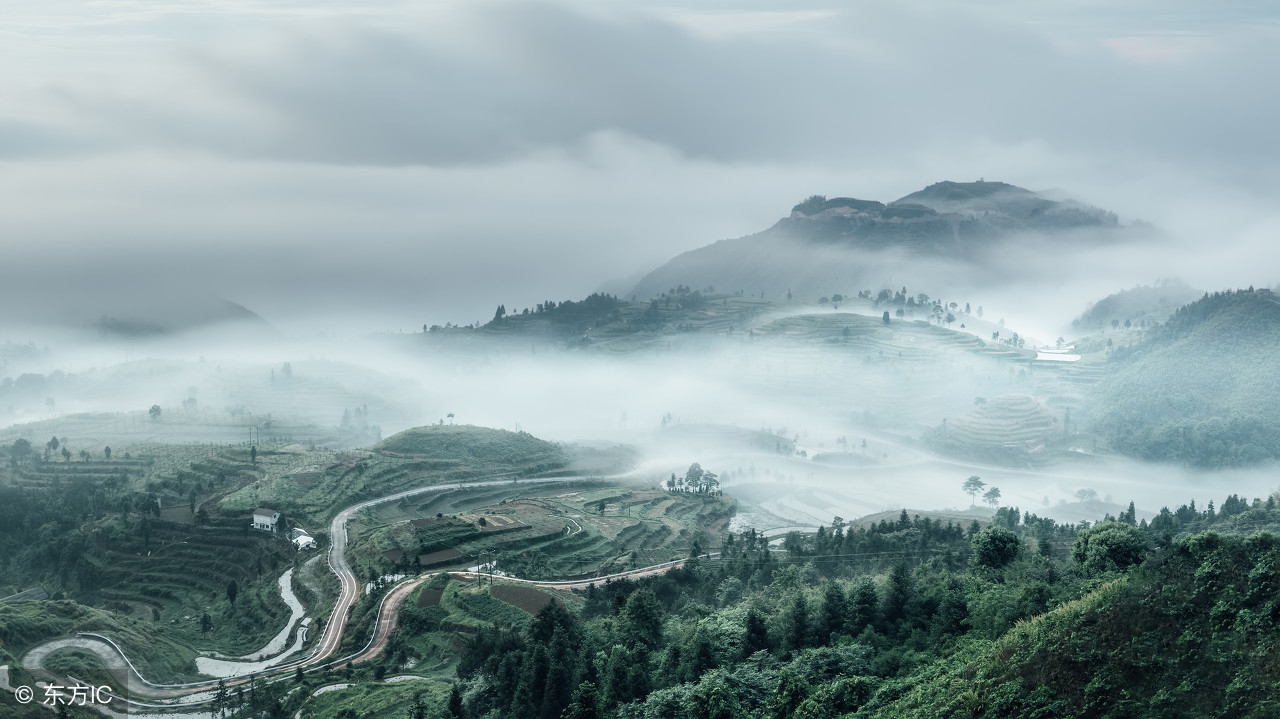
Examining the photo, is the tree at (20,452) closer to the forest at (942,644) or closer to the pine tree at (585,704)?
the forest at (942,644)

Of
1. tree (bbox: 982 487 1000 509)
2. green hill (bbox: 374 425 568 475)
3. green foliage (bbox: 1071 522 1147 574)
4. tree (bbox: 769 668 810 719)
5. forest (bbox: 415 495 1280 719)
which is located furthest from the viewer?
tree (bbox: 982 487 1000 509)

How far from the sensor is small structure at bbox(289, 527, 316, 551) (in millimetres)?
82812

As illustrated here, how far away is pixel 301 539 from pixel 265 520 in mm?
5517

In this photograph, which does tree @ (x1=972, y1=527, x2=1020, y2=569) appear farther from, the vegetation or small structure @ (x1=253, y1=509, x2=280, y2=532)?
small structure @ (x1=253, y1=509, x2=280, y2=532)

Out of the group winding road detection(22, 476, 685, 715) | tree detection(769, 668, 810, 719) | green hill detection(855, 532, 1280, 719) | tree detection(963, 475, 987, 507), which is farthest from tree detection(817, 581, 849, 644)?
tree detection(963, 475, 987, 507)

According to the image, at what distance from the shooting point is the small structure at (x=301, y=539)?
82.8 metres

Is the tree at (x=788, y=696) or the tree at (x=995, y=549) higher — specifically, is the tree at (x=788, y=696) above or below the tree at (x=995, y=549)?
below

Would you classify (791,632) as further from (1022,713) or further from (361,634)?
(361,634)

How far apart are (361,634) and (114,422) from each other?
10808 centimetres

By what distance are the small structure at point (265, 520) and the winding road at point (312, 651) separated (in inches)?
303

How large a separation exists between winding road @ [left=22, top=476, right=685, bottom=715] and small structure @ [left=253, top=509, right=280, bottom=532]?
303 inches

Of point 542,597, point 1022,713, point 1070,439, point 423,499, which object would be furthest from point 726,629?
point 1070,439

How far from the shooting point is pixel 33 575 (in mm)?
85750

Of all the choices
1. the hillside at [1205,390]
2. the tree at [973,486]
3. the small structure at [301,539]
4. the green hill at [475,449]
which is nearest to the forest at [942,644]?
the small structure at [301,539]
